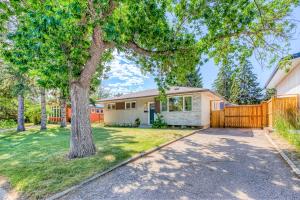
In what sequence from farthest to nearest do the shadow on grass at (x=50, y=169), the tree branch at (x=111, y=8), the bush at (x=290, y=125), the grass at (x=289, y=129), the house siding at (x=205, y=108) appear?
the house siding at (x=205, y=108) < the bush at (x=290, y=125) < the grass at (x=289, y=129) < the tree branch at (x=111, y=8) < the shadow on grass at (x=50, y=169)

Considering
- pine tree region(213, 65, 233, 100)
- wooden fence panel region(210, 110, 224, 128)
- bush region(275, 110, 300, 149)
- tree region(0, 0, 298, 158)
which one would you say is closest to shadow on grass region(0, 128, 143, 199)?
tree region(0, 0, 298, 158)

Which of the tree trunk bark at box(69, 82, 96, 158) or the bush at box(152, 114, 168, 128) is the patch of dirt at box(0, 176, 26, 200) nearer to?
the tree trunk bark at box(69, 82, 96, 158)

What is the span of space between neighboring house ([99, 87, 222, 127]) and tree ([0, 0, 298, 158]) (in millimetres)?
6494

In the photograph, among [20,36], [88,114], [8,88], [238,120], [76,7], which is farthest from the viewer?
[8,88]

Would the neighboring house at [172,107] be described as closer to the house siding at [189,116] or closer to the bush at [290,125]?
the house siding at [189,116]

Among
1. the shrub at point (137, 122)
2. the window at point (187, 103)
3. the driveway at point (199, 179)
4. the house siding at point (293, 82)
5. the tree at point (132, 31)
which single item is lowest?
the shrub at point (137, 122)

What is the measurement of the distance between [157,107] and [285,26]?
→ 10.5 metres

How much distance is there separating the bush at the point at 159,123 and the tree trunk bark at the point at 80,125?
9.40 m

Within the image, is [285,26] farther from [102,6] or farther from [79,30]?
[79,30]

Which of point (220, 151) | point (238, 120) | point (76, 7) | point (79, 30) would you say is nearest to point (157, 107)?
point (238, 120)

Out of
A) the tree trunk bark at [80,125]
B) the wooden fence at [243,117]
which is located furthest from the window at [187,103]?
the tree trunk bark at [80,125]

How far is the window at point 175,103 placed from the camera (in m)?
14.4

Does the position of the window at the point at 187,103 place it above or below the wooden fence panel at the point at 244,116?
above

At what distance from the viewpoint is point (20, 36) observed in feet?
14.3
